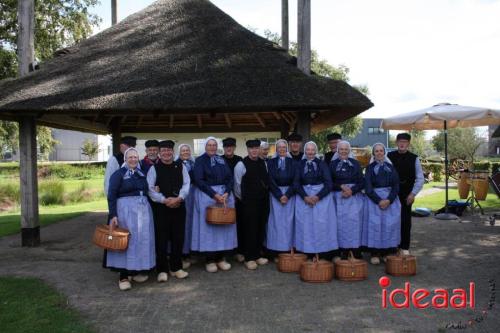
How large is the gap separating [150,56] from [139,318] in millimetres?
5384

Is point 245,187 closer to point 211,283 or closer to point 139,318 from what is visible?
point 211,283

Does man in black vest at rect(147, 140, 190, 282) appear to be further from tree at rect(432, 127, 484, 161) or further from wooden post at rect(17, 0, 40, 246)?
tree at rect(432, 127, 484, 161)

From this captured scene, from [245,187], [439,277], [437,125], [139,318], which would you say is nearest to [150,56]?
[245,187]

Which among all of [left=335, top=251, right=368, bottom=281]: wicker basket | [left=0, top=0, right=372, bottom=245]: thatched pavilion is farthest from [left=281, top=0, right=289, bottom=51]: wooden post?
[left=335, top=251, right=368, bottom=281]: wicker basket

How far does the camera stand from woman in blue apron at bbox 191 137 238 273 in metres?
5.96

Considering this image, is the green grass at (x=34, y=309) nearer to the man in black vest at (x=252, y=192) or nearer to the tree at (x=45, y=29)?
the man in black vest at (x=252, y=192)

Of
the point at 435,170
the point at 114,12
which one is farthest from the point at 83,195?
the point at 435,170

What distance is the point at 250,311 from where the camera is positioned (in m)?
4.51

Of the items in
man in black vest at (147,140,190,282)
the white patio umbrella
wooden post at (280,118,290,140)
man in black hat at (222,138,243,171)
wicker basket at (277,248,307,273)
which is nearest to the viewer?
man in black vest at (147,140,190,282)

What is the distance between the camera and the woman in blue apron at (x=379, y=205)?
6.14m

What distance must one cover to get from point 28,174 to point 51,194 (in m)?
10.0

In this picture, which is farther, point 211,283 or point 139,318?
point 211,283

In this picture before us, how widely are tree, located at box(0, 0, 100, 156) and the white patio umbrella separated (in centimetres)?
1361

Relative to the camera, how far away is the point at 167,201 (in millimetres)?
5387
